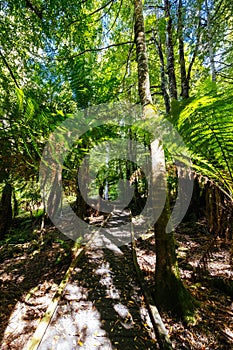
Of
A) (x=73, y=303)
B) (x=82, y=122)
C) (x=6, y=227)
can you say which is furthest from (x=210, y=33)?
(x=6, y=227)

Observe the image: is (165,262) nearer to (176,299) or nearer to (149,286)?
(176,299)

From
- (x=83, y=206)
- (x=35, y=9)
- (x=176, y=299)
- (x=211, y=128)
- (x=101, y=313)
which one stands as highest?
(x=35, y=9)

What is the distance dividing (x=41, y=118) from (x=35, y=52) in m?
2.96

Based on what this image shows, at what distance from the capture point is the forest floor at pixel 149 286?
1831 millimetres

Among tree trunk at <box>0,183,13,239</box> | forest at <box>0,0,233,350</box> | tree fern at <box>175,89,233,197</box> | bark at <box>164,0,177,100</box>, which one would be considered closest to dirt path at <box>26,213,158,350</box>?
forest at <box>0,0,233,350</box>

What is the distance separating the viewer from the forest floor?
183cm

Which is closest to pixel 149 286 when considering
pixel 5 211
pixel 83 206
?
pixel 83 206

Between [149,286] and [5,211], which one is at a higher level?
[5,211]

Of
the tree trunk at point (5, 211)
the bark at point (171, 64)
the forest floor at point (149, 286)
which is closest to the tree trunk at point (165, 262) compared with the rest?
the forest floor at point (149, 286)

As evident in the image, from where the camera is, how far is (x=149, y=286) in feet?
8.39

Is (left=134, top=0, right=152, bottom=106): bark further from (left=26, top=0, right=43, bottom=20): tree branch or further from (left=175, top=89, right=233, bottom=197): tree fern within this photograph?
(left=26, top=0, right=43, bottom=20): tree branch

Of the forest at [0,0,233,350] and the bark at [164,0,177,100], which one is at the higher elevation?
the bark at [164,0,177,100]

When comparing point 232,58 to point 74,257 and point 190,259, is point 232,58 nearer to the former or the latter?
point 190,259

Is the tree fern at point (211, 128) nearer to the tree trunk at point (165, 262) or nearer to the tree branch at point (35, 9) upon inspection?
the tree trunk at point (165, 262)
